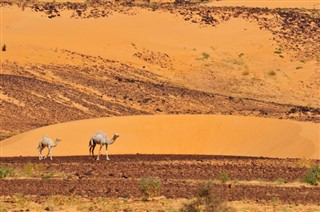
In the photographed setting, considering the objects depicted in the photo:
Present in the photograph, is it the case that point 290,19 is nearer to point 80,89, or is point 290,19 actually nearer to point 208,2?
point 208,2

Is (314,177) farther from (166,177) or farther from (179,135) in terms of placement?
(179,135)

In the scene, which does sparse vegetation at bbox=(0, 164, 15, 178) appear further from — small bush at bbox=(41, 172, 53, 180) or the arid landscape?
small bush at bbox=(41, 172, 53, 180)

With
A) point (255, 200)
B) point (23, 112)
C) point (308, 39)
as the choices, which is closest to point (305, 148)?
point (255, 200)

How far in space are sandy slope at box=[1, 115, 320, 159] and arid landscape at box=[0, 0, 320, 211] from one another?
67 millimetres

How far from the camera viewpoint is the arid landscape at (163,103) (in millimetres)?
24094

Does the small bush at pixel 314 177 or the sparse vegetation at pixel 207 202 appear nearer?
the sparse vegetation at pixel 207 202

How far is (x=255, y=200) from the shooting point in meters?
22.3

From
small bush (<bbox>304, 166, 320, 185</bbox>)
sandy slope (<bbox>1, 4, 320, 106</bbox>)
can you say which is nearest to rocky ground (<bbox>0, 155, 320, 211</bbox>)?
small bush (<bbox>304, 166, 320, 185</bbox>)

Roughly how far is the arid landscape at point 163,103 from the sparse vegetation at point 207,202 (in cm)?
4

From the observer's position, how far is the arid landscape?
24.1 metres

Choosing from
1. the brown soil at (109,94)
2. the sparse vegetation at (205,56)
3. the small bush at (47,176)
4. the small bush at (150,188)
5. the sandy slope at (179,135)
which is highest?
the sparse vegetation at (205,56)

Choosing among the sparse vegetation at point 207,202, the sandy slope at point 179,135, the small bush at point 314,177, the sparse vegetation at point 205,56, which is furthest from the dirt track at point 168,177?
the sparse vegetation at point 205,56

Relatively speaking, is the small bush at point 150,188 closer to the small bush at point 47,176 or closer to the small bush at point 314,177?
the small bush at point 47,176

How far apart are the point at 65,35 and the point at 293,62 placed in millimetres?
17883
